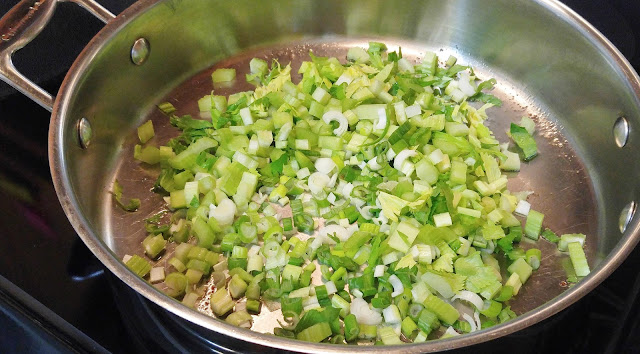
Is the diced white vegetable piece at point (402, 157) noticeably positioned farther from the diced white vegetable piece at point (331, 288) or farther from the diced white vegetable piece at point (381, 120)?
the diced white vegetable piece at point (331, 288)

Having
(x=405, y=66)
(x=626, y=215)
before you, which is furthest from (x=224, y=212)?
(x=626, y=215)

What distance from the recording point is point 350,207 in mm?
1316

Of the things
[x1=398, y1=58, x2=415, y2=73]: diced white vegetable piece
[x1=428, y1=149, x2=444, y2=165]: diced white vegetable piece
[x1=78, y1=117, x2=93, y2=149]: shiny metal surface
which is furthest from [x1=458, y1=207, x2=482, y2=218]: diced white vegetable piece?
[x1=78, y1=117, x2=93, y2=149]: shiny metal surface

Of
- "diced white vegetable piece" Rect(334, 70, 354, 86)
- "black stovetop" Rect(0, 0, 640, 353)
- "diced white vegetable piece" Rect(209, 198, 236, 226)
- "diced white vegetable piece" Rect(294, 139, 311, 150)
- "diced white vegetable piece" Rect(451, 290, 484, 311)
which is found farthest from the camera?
"diced white vegetable piece" Rect(334, 70, 354, 86)

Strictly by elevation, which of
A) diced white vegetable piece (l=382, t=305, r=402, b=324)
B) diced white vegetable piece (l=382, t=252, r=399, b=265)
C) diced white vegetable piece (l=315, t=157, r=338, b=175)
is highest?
diced white vegetable piece (l=315, t=157, r=338, b=175)

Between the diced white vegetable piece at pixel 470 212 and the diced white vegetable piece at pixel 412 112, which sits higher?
the diced white vegetable piece at pixel 412 112

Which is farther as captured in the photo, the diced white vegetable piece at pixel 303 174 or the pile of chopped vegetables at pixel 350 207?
the diced white vegetable piece at pixel 303 174

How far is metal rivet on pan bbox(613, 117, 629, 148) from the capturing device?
140 cm

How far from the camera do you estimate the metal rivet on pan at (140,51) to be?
1.50 metres

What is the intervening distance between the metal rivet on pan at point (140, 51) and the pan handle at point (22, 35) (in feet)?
0.77

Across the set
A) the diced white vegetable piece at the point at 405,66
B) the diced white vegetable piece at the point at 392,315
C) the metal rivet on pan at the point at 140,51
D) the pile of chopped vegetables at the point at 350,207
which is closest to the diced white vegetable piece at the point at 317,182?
the pile of chopped vegetables at the point at 350,207

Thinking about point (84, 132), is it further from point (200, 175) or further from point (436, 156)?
point (436, 156)

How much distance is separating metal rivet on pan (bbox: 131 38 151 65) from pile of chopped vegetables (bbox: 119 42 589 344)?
152mm

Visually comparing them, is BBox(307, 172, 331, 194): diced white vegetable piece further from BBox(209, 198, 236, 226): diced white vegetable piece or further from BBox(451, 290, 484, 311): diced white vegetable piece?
BBox(451, 290, 484, 311): diced white vegetable piece
